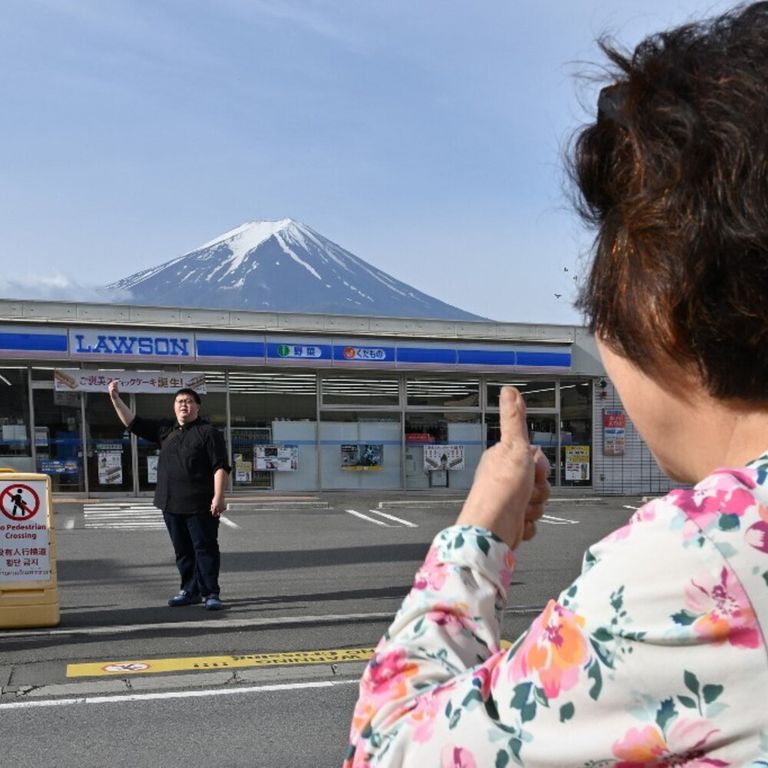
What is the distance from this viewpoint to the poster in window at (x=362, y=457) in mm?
19453

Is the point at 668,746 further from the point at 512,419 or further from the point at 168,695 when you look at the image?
the point at 168,695

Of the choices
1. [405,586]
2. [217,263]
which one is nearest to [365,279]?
[217,263]

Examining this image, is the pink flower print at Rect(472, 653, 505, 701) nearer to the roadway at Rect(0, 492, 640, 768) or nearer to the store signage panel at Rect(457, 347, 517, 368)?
the roadway at Rect(0, 492, 640, 768)

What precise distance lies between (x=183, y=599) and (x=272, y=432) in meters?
11.5

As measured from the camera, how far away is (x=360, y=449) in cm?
1953

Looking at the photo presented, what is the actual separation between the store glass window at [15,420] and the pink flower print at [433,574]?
1796cm

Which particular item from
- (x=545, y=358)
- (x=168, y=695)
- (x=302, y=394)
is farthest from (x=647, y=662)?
(x=545, y=358)

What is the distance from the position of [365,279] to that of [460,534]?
9673 centimetres

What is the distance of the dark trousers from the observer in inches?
291

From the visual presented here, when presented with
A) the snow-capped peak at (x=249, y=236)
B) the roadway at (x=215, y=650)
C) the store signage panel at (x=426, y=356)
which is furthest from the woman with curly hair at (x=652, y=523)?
the snow-capped peak at (x=249, y=236)

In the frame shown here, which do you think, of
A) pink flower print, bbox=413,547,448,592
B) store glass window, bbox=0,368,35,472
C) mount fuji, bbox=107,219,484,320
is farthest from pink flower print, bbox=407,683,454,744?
mount fuji, bbox=107,219,484,320

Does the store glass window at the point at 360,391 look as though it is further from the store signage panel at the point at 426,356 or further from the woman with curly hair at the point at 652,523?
the woman with curly hair at the point at 652,523

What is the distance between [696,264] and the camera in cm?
83

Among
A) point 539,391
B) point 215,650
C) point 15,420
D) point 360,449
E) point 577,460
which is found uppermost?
point 539,391
